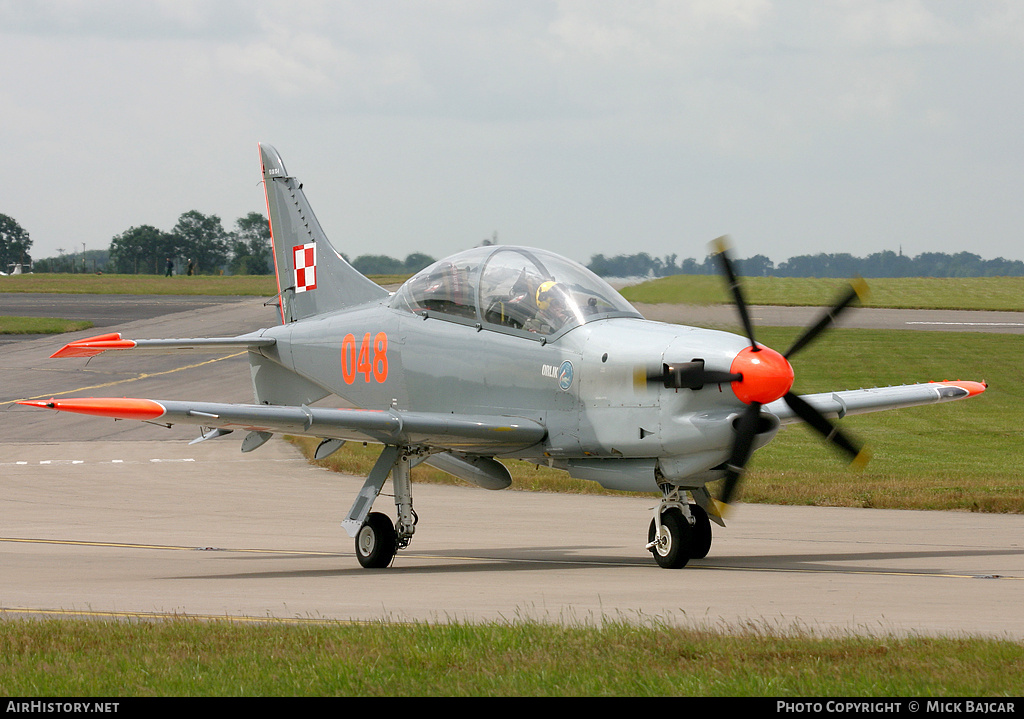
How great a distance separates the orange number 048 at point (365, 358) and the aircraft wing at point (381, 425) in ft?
5.79

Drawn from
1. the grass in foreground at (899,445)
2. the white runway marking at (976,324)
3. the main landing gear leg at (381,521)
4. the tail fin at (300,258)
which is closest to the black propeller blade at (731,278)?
the main landing gear leg at (381,521)

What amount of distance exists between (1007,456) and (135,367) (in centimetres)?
3217

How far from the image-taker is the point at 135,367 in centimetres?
4662

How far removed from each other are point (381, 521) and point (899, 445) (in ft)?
66.4

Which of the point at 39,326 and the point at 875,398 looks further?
the point at 39,326

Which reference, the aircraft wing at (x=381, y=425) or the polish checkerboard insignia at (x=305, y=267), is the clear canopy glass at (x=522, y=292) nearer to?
the aircraft wing at (x=381, y=425)

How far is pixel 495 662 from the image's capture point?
760 cm

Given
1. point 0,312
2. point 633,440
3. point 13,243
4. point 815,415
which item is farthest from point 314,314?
point 13,243

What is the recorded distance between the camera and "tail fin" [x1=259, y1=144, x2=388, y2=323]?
734 inches

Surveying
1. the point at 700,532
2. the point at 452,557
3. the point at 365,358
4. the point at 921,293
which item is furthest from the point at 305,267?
the point at 921,293

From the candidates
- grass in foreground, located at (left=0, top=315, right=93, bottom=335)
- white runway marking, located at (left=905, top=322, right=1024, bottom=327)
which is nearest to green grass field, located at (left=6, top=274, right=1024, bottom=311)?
white runway marking, located at (left=905, top=322, right=1024, bottom=327)

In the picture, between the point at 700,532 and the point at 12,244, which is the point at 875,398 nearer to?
the point at 700,532
